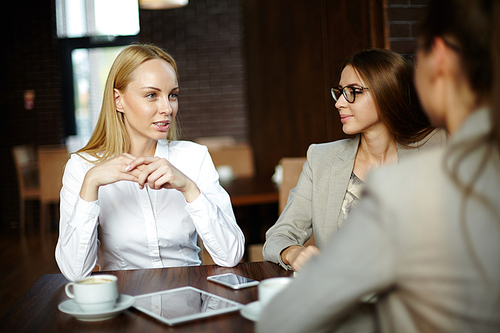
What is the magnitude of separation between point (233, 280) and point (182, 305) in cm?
21

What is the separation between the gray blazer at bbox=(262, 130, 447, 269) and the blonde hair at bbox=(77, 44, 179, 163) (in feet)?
2.24

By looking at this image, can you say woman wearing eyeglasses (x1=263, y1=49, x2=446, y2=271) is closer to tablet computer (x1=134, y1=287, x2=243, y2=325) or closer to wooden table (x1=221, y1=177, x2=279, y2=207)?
tablet computer (x1=134, y1=287, x2=243, y2=325)

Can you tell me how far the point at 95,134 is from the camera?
1744 mm

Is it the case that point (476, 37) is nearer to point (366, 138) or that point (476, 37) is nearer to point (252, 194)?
point (366, 138)

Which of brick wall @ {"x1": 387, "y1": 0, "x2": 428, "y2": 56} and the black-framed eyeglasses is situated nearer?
the black-framed eyeglasses

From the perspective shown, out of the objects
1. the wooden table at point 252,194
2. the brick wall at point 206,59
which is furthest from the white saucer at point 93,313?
the brick wall at point 206,59

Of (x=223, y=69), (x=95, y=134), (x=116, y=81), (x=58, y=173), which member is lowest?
(x=58, y=173)

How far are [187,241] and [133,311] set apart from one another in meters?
0.71

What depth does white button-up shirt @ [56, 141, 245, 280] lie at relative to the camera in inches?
54.8

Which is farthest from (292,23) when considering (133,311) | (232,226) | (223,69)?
(133,311)

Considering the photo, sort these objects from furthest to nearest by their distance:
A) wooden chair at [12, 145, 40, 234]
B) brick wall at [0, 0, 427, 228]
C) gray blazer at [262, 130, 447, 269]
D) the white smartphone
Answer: brick wall at [0, 0, 427, 228] → wooden chair at [12, 145, 40, 234] → gray blazer at [262, 130, 447, 269] → the white smartphone

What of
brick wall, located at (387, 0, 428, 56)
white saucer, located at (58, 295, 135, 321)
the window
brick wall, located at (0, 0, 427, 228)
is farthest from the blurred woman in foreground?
the window

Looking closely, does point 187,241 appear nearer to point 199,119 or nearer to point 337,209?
point 337,209

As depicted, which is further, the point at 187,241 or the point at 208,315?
the point at 187,241
